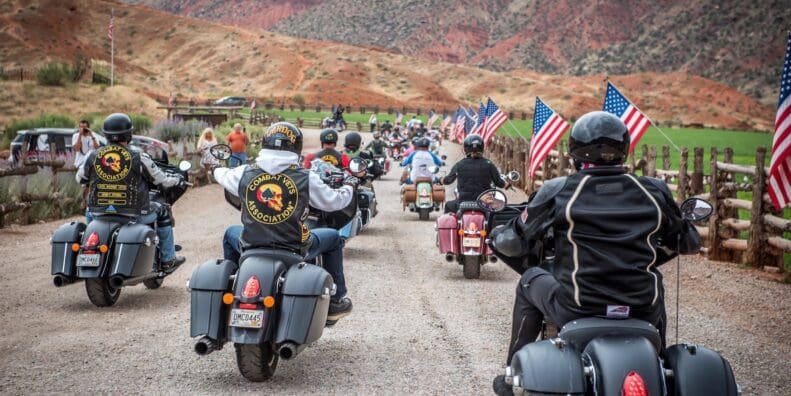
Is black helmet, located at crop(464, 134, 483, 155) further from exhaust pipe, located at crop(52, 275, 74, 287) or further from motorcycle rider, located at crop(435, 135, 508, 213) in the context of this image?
exhaust pipe, located at crop(52, 275, 74, 287)

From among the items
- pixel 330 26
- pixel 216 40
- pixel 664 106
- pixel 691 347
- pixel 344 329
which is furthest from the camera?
pixel 330 26

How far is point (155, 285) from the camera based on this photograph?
1090cm

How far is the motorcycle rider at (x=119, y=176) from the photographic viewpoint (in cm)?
962

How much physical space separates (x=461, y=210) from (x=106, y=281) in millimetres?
4487

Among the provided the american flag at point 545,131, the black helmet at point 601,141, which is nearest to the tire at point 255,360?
the black helmet at point 601,141

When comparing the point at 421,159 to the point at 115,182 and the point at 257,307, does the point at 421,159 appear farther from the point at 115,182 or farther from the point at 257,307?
the point at 257,307

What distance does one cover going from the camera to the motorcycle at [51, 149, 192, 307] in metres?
9.19

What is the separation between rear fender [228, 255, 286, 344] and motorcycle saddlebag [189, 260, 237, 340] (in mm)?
89

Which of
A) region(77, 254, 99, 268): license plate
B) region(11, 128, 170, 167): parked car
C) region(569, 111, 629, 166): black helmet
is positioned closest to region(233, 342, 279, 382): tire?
region(569, 111, 629, 166): black helmet

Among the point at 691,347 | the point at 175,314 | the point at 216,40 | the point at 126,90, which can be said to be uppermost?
the point at 216,40

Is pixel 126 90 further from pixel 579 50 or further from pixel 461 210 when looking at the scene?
pixel 579 50

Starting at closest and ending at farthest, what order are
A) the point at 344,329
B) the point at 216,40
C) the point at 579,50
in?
the point at 344,329
the point at 216,40
the point at 579,50

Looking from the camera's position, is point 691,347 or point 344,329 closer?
point 691,347

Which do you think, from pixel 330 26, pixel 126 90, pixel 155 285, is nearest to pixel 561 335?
pixel 155 285
